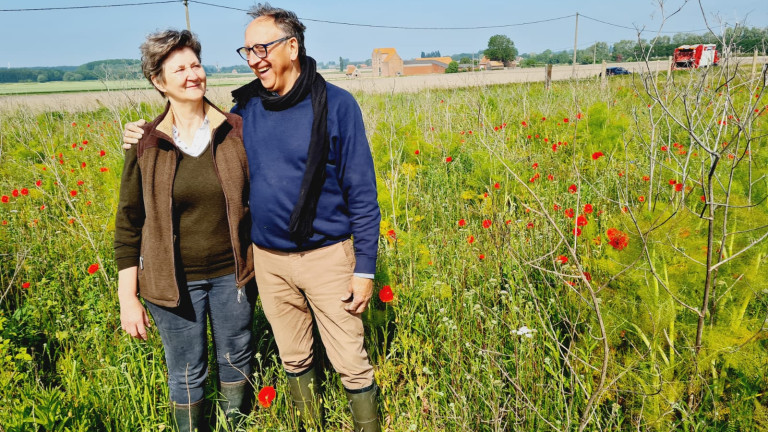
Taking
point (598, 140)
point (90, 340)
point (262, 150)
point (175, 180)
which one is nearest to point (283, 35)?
point (262, 150)

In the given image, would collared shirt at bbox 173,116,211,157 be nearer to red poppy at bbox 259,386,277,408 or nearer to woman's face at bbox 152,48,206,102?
woman's face at bbox 152,48,206,102

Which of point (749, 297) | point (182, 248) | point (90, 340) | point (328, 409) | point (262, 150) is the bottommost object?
point (328, 409)

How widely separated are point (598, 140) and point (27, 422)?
5.43 m

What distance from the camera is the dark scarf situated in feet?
5.44

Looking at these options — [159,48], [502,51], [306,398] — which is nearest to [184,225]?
[159,48]

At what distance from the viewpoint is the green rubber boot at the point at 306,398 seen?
2.02m

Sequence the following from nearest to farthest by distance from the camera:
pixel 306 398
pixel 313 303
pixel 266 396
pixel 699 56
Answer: pixel 266 396 < pixel 313 303 < pixel 306 398 < pixel 699 56

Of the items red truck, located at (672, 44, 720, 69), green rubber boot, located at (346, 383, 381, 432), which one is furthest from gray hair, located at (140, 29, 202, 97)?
red truck, located at (672, 44, 720, 69)

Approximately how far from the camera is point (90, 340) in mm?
2625

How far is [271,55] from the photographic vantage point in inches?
67.1

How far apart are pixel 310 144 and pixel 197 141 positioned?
54 centimetres

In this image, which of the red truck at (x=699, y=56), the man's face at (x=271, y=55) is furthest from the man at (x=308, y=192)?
the red truck at (x=699, y=56)

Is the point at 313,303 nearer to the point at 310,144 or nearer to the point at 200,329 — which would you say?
the point at 200,329

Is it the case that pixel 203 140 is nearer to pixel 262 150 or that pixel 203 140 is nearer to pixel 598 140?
pixel 262 150
